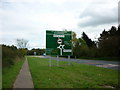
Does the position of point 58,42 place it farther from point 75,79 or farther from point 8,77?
point 75,79

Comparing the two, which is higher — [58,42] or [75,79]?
[58,42]

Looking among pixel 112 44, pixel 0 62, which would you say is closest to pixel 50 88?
pixel 0 62

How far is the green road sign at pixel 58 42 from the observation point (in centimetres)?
2109

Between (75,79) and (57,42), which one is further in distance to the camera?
(57,42)

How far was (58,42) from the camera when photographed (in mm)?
21297

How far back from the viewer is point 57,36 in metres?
21.3

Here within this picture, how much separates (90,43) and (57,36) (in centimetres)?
5212

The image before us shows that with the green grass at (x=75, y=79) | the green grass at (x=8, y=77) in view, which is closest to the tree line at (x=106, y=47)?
the green grass at (x=75, y=79)

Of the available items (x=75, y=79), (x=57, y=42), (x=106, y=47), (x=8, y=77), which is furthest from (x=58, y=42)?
(x=106, y=47)

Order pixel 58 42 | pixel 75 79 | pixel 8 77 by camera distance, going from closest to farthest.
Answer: pixel 75 79 < pixel 8 77 < pixel 58 42

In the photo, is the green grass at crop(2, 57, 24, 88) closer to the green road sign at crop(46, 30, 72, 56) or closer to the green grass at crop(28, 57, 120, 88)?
the green grass at crop(28, 57, 120, 88)

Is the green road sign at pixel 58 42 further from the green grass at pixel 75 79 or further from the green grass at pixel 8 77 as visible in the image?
the green grass at pixel 8 77

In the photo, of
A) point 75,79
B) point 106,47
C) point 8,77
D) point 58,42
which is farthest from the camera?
point 106,47

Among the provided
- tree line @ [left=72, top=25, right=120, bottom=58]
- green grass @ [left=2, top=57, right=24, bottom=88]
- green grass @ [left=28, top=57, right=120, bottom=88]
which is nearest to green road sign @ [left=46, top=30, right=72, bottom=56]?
green grass @ [left=28, top=57, right=120, bottom=88]
